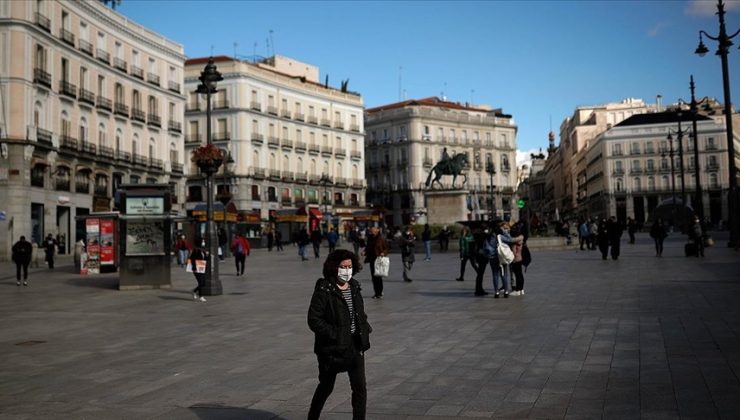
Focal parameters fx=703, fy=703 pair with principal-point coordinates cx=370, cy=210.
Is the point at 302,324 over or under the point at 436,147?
under

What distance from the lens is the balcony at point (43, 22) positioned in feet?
135

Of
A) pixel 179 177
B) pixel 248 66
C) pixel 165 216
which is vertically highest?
pixel 248 66

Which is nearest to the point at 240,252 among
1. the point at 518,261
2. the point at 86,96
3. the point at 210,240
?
the point at 210,240

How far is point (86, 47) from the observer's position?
46.8 meters

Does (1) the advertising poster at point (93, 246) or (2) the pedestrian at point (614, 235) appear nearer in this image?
(2) the pedestrian at point (614, 235)

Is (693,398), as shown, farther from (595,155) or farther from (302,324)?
(595,155)

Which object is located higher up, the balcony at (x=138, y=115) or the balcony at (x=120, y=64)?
the balcony at (x=120, y=64)

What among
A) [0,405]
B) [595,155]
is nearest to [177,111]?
[0,405]

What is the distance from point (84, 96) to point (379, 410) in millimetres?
45279

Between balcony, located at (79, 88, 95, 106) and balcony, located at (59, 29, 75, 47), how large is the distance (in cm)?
301

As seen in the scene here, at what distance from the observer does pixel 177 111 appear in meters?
58.7

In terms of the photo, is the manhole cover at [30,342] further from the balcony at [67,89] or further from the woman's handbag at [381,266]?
the balcony at [67,89]

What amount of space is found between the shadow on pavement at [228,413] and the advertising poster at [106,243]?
23.5m

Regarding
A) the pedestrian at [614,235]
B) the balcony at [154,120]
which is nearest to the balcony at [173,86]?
the balcony at [154,120]
